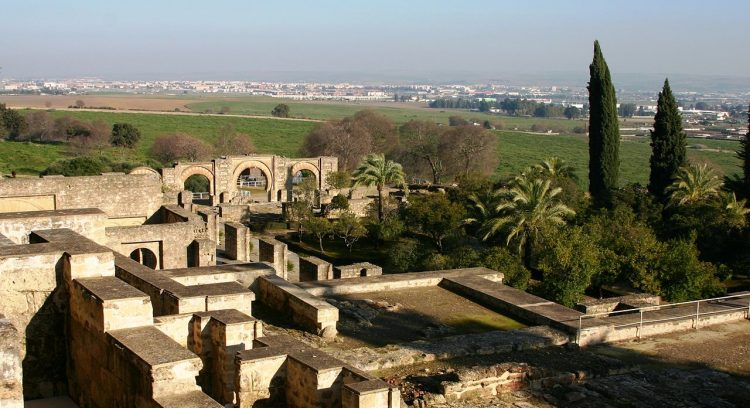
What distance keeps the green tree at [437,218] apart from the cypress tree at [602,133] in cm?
1035

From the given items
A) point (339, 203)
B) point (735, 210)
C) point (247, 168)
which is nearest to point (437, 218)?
point (339, 203)

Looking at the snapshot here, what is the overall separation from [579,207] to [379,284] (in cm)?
1885

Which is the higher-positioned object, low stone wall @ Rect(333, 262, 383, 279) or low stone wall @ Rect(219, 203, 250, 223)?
low stone wall @ Rect(333, 262, 383, 279)

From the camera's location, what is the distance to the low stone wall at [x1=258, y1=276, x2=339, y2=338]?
1288 cm

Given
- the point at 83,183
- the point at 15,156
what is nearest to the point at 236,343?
the point at 83,183

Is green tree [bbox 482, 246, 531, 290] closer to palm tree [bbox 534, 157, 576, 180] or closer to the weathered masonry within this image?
palm tree [bbox 534, 157, 576, 180]

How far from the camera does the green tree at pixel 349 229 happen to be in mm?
33281

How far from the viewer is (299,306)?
1341cm

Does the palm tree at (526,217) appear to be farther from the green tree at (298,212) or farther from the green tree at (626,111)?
the green tree at (626,111)

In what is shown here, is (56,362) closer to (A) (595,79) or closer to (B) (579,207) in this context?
(B) (579,207)

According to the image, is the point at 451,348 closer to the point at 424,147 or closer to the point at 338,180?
the point at 338,180

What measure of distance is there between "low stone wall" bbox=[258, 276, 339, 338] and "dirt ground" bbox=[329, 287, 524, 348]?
416mm

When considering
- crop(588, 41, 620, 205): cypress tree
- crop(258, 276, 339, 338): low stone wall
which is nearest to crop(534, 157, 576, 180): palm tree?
crop(588, 41, 620, 205): cypress tree

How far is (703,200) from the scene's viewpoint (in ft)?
108
